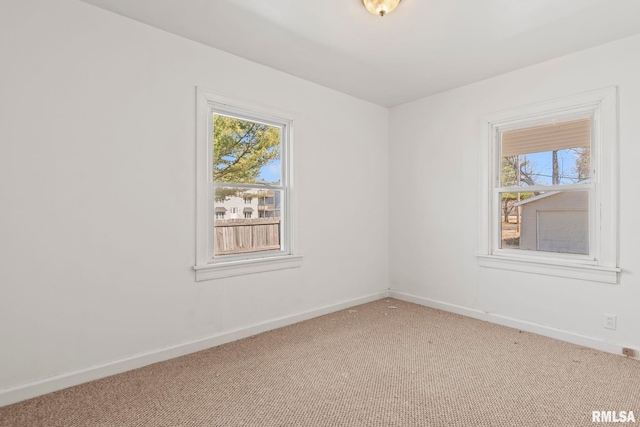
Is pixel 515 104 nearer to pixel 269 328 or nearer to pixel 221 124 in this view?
pixel 221 124

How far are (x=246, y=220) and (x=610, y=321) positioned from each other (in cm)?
321

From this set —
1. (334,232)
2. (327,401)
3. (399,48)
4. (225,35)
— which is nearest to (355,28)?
(399,48)

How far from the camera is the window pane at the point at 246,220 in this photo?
121 inches

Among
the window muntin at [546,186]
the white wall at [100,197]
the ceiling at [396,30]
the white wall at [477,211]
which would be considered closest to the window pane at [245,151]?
the white wall at [100,197]

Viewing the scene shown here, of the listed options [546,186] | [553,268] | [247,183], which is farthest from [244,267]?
[546,186]

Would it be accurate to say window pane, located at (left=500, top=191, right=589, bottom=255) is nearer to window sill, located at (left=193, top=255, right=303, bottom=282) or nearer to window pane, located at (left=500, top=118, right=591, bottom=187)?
window pane, located at (left=500, top=118, right=591, bottom=187)

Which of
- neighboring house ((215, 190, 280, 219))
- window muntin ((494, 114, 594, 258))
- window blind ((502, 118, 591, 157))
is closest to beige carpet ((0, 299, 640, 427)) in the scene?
window muntin ((494, 114, 594, 258))

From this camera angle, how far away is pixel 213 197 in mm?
2971

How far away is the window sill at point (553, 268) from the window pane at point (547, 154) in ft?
2.48

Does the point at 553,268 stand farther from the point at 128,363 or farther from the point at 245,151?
the point at 128,363

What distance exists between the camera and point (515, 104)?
336cm

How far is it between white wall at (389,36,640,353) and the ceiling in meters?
0.26

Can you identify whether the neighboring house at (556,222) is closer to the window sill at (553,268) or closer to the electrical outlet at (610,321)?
the window sill at (553,268)

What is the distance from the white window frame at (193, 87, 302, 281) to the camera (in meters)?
2.83
